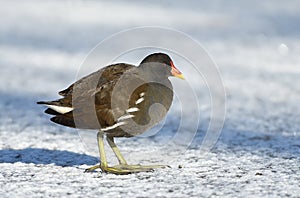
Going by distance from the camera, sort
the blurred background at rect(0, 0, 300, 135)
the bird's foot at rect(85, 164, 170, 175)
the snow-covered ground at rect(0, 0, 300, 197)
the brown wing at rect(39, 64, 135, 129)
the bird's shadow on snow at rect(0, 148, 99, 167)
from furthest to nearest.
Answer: the blurred background at rect(0, 0, 300, 135) < the bird's shadow on snow at rect(0, 148, 99, 167) < the bird's foot at rect(85, 164, 170, 175) < the brown wing at rect(39, 64, 135, 129) < the snow-covered ground at rect(0, 0, 300, 197)

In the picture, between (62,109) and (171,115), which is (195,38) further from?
(62,109)

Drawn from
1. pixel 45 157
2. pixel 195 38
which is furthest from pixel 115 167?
pixel 195 38

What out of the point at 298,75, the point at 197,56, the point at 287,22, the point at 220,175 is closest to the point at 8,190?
the point at 220,175

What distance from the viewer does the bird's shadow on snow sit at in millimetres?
4723

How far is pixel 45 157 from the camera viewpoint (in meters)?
4.86

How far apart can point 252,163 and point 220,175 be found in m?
0.51

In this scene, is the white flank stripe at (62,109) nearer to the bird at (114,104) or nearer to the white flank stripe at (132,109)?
the bird at (114,104)

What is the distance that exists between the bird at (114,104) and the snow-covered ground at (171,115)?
14.1 inches

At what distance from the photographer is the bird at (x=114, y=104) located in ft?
13.4

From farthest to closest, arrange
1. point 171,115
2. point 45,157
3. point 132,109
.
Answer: point 171,115
point 45,157
point 132,109

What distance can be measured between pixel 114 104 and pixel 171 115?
102 inches

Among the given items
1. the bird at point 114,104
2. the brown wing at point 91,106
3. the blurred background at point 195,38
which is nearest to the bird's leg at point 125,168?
the bird at point 114,104

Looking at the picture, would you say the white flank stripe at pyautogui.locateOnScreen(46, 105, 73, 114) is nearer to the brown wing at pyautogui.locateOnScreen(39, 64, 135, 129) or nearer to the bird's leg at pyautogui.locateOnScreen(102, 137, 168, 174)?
the brown wing at pyautogui.locateOnScreen(39, 64, 135, 129)

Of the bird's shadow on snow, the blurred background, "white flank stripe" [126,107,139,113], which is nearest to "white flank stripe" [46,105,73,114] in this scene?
"white flank stripe" [126,107,139,113]
